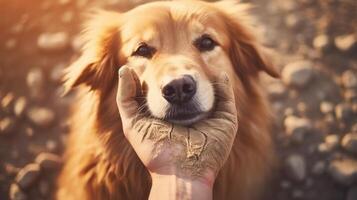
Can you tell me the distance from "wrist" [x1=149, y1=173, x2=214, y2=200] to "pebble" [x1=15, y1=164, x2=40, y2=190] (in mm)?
407

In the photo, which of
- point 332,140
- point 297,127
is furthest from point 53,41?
point 332,140

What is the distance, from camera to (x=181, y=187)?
1332 mm

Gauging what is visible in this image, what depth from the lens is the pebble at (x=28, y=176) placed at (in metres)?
1.60

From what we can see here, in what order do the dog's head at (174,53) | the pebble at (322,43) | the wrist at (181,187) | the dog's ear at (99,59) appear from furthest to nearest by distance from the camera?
the pebble at (322,43) < the dog's ear at (99,59) < the dog's head at (174,53) < the wrist at (181,187)

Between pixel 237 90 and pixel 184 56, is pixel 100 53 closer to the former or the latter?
pixel 184 56

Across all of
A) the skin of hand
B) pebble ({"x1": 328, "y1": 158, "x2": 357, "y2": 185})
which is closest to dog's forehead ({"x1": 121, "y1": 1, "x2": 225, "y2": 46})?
the skin of hand

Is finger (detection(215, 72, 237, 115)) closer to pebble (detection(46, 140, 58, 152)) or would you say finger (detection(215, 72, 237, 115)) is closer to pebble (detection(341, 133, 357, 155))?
pebble (detection(341, 133, 357, 155))

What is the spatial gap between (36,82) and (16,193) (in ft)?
1.05

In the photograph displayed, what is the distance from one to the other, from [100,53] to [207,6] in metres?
0.32

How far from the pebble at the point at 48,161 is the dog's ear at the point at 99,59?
0.19 metres

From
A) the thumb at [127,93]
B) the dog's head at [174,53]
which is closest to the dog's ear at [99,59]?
the dog's head at [174,53]

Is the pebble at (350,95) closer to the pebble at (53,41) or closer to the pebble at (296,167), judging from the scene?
the pebble at (296,167)

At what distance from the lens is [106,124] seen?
157 cm

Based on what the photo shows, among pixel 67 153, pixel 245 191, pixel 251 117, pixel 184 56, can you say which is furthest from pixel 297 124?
pixel 67 153
